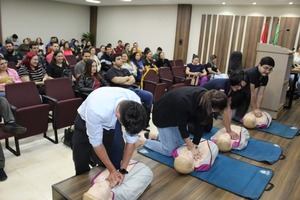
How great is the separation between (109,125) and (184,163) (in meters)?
0.91

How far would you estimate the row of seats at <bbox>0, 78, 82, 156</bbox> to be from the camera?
296 cm

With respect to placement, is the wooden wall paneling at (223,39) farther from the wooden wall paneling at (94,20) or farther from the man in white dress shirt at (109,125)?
the man in white dress shirt at (109,125)

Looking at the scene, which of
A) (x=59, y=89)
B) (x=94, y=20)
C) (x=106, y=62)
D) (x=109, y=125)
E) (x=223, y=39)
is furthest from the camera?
(x=94, y=20)

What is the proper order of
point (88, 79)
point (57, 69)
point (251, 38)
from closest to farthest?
1. point (88, 79)
2. point (57, 69)
3. point (251, 38)

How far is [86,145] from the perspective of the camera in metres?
1.89

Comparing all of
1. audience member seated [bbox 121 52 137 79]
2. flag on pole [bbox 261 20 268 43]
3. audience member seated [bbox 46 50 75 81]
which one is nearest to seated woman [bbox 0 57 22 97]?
audience member seated [bbox 46 50 75 81]

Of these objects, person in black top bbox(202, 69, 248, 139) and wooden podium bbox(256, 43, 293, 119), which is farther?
wooden podium bbox(256, 43, 293, 119)

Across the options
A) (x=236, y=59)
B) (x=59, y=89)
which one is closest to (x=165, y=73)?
(x=236, y=59)

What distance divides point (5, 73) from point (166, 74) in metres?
3.12

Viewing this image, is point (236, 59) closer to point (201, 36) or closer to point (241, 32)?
point (241, 32)

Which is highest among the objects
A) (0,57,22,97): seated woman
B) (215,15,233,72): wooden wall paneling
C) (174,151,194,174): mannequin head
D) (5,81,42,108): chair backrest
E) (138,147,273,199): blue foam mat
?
(215,15,233,72): wooden wall paneling

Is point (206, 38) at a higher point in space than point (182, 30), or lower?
lower

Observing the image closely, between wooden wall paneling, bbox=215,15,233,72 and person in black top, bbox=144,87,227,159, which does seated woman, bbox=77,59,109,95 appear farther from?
wooden wall paneling, bbox=215,15,233,72

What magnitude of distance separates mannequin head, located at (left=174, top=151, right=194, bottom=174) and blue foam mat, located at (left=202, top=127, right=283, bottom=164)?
0.85m
